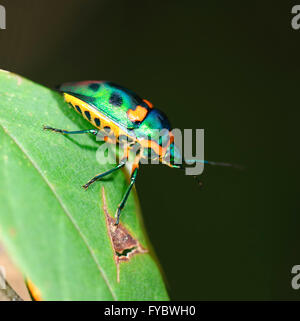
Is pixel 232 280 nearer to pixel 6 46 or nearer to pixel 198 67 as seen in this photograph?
pixel 198 67

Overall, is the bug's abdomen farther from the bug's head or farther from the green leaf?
the bug's head

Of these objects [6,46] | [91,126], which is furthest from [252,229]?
[6,46]

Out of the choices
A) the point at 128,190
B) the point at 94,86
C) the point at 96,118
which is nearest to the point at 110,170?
the point at 128,190

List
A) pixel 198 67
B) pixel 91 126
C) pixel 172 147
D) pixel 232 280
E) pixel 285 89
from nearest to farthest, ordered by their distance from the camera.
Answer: pixel 91 126
pixel 172 147
pixel 232 280
pixel 285 89
pixel 198 67

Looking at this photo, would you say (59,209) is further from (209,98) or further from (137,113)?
(209,98)

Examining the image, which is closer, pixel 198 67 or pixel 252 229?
pixel 252 229

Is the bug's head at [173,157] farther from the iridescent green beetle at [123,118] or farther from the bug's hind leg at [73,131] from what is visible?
the bug's hind leg at [73,131]
